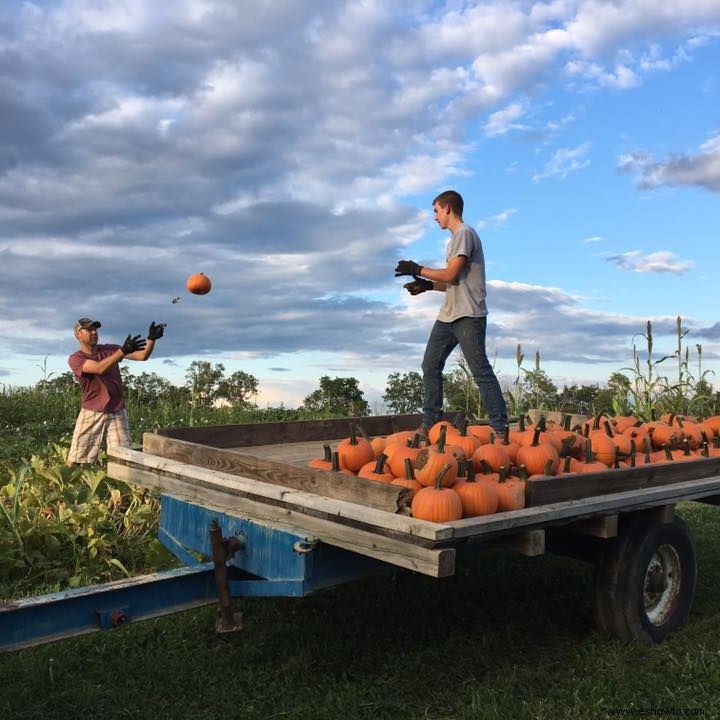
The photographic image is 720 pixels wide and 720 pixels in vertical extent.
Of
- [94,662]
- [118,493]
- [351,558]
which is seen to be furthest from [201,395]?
[351,558]

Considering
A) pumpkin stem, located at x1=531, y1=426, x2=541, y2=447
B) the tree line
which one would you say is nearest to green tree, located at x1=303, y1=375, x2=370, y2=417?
the tree line

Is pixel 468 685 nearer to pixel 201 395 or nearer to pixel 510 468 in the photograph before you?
pixel 510 468

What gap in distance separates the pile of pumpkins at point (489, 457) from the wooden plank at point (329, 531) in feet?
0.75

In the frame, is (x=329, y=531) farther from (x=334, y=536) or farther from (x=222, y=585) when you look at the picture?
(x=222, y=585)

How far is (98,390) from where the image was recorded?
7.87m

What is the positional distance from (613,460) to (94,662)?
3.24m

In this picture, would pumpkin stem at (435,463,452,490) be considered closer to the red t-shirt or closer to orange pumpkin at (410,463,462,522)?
orange pumpkin at (410,463,462,522)

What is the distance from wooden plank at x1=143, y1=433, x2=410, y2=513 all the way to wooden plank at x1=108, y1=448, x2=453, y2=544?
0.05 m

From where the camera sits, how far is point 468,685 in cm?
415

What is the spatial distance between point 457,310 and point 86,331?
11.9 feet

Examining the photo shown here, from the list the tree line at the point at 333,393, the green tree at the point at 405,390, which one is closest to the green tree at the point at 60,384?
the tree line at the point at 333,393

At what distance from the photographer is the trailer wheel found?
453 centimetres

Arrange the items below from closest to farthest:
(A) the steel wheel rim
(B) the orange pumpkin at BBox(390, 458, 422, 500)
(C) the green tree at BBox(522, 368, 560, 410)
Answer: (B) the orange pumpkin at BBox(390, 458, 422, 500), (A) the steel wheel rim, (C) the green tree at BBox(522, 368, 560, 410)

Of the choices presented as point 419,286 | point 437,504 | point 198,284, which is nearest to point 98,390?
point 198,284
